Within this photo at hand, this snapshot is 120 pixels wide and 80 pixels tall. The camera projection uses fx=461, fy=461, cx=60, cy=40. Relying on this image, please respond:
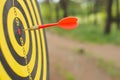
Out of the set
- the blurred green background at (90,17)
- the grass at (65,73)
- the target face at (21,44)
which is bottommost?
the blurred green background at (90,17)

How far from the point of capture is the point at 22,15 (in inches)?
100

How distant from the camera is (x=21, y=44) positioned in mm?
2428

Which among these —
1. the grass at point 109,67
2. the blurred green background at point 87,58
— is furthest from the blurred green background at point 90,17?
the grass at point 109,67

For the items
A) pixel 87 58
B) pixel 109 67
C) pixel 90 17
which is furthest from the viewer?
pixel 90 17

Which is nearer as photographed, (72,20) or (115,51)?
(72,20)

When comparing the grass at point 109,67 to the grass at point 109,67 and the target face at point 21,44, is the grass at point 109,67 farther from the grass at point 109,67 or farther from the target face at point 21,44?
the target face at point 21,44

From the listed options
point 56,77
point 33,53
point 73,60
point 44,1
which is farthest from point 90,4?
point 33,53

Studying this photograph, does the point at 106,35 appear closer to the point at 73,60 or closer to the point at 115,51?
the point at 115,51

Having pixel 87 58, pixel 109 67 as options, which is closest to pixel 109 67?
pixel 109 67

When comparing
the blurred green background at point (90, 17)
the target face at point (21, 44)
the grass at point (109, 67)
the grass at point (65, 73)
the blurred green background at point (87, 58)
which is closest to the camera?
the target face at point (21, 44)

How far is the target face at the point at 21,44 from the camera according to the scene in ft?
7.32

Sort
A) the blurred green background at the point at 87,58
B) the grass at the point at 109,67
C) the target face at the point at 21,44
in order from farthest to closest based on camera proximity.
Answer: the grass at the point at 109,67 → the blurred green background at the point at 87,58 → the target face at the point at 21,44

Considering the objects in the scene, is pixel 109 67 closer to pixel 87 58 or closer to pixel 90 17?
pixel 87 58

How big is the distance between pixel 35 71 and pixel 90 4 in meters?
30.5
